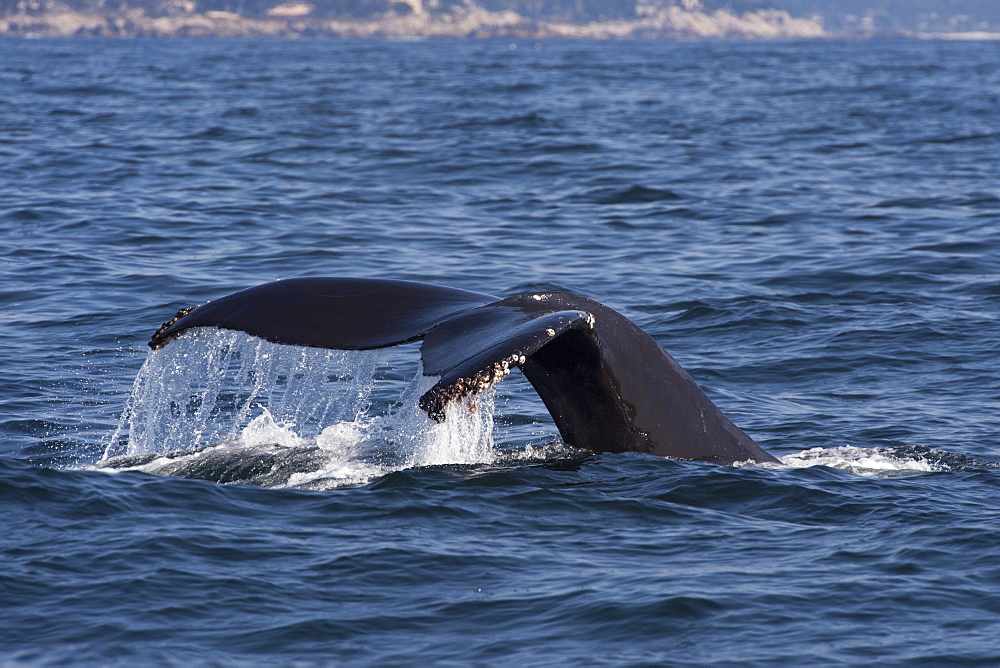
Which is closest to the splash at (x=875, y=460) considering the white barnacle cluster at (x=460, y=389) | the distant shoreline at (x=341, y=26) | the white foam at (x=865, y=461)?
the white foam at (x=865, y=461)

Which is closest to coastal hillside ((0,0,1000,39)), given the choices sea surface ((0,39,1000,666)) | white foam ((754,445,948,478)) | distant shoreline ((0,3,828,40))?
distant shoreline ((0,3,828,40))

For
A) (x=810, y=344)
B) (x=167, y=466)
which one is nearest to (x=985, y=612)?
(x=167, y=466)

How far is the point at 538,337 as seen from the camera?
4.65 meters

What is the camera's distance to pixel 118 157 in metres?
20.6

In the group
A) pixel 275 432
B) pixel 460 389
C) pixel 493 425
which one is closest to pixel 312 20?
pixel 493 425

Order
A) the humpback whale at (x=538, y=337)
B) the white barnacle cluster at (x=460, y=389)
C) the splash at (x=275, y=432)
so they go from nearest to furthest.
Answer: the white barnacle cluster at (x=460, y=389) → the humpback whale at (x=538, y=337) → the splash at (x=275, y=432)

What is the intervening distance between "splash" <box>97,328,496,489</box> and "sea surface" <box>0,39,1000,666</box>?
33 mm

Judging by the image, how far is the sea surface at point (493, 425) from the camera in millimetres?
4863

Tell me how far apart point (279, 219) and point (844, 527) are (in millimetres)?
10755

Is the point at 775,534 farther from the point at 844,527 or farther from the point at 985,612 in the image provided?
the point at 985,612

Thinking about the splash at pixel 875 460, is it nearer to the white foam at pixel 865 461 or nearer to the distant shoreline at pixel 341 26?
the white foam at pixel 865 461

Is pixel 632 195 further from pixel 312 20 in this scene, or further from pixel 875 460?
pixel 312 20

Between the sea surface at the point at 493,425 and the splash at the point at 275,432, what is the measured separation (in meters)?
0.03

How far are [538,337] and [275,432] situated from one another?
121 inches
